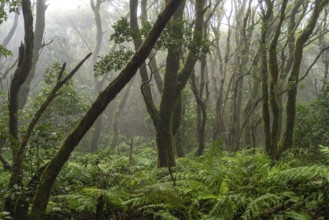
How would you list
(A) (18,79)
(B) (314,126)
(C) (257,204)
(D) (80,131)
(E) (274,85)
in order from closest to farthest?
1. (D) (80,131)
2. (C) (257,204)
3. (A) (18,79)
4. (E) (274,85)
5. (B) (314,126)

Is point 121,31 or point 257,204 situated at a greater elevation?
point 121,31

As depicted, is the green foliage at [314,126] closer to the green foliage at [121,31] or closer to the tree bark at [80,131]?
the green foliage at [121,31]

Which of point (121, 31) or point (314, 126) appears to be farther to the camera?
point (314, 126)

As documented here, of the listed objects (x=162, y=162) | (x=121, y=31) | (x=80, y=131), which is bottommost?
(x=162, y=162)

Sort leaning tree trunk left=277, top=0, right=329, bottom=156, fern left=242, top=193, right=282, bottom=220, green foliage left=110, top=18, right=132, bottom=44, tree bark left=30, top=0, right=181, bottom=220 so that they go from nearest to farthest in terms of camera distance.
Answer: tree bark left=30, top=0, right=181, bottom=220 → fern left=242, top=193, right=282, bottom=220 → green foliage left=110, top=18, right=132, bottom=44 → leaning tree trunk left=277, top=0, right=329, bottom=156

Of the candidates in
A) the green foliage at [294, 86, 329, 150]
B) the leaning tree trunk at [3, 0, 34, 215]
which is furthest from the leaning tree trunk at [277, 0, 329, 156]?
the leaning tree trunk at [3, 0, 34, 215]

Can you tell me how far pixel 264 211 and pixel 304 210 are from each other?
17.7 inches

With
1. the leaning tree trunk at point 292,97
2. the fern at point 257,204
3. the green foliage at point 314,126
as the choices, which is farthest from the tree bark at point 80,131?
the green foliage at point 314,126

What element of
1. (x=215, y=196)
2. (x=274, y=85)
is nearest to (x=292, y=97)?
(x=274, y=85)

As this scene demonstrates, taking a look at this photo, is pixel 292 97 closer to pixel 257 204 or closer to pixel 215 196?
pixel 257 204

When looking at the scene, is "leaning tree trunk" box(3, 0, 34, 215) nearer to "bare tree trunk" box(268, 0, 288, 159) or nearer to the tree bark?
the tree bark

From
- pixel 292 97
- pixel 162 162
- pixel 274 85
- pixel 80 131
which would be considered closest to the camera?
pixel 80 131

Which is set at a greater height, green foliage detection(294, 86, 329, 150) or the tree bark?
green foliage detection(294, 86, 329, 150)

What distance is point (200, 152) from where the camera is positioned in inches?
412
